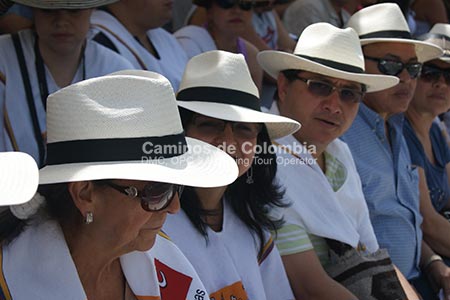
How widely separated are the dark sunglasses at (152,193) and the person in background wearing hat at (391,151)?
199 cm

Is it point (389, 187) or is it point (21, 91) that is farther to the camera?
point (389, 187)

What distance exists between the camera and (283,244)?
2.95m

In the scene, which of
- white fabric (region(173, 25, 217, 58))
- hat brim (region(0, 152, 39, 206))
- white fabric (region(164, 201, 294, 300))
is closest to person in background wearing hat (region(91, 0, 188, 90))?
white fabric (region(173, 25, 217, 58))

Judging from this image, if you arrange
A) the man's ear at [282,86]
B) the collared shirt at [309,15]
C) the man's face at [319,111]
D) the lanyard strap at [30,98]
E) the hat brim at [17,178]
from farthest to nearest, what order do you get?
the collared shirt at [309,15] → the man's ear at [282,86] → the man's face at [319,111] → the lanyard strap at [30,98] → the hat brim at [17,178]

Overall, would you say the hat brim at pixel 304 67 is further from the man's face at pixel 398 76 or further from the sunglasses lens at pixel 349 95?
the man's face at pixel 398 76

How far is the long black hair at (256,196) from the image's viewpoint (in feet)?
8.56

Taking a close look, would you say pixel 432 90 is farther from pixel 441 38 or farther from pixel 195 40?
pixel 195 40

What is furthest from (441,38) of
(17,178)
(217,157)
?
(17,178)

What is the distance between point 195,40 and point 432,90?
145 cm

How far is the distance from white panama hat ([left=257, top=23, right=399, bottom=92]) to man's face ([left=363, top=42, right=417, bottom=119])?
1.88ft

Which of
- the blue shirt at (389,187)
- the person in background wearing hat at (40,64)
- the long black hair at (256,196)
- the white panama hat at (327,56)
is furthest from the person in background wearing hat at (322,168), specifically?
the person in background wearing hat at (40,64)

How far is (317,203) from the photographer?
10.3 feet

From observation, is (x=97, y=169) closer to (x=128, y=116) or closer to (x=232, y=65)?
(x=128, y=116)

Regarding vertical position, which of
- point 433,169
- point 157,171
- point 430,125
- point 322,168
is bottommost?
point 433,169
